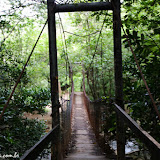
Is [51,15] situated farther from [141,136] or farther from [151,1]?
[141,136]

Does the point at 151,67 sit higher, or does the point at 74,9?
the point at 74,9

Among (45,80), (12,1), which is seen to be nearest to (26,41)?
(45,80)

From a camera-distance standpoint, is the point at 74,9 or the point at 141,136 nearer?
the point at 141,136

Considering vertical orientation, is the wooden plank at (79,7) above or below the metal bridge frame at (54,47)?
above

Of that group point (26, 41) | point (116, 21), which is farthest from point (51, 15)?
point (26, 41)

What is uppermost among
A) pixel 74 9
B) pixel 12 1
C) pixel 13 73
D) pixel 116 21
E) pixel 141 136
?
pixel 12 1

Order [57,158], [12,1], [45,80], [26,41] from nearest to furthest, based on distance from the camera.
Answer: [57,158]
[12,1]
[26,41]
[45,80]

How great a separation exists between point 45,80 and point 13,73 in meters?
7.16

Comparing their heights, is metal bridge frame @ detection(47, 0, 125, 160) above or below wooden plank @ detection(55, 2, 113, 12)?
below

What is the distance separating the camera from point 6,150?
1.79m

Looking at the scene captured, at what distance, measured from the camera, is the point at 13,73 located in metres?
2.83

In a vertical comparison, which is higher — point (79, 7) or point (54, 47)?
point (79, 7)

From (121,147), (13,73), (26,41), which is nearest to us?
(121,147)

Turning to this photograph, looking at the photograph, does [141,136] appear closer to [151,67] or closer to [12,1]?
[151,67]
